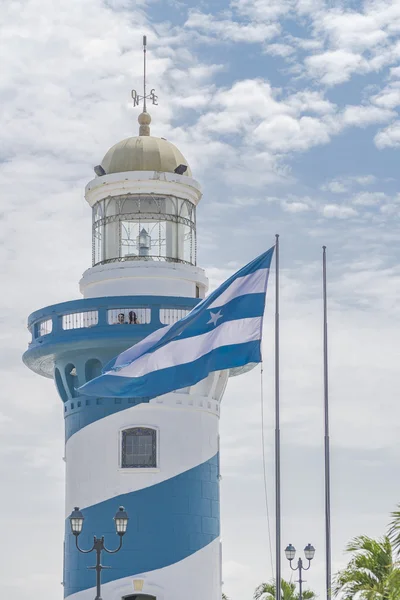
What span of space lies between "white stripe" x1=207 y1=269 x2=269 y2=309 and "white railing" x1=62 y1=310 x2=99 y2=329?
593 centimetres

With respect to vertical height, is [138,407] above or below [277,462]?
above

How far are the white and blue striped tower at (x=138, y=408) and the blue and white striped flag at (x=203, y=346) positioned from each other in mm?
4798

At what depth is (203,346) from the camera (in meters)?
32.8

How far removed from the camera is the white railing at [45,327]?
39.0 m

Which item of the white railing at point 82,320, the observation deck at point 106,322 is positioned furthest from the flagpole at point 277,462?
the white railing at point 82,320

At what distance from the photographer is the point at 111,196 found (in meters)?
39.6

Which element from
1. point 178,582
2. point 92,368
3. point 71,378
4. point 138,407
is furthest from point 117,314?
point 178,582

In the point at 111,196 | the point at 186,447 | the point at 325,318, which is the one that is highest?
the point at 111,196

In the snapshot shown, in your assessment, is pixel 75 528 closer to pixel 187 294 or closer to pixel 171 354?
pixel 171 354

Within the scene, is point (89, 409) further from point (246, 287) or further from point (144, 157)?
point (246, 287)

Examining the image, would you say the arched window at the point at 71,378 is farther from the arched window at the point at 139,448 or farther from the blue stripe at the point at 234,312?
the blue stripe at the point at 234,312

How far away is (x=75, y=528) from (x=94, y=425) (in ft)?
15.8

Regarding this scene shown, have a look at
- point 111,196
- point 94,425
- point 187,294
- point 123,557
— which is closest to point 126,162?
point 111,196

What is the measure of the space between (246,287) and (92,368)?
22.5 feet
